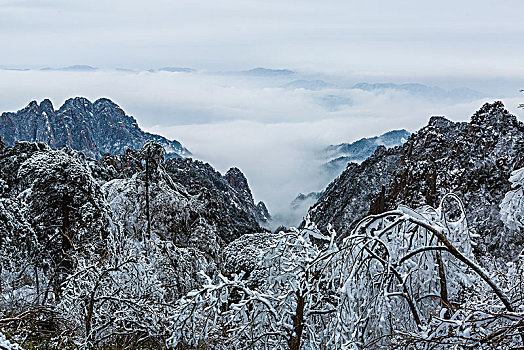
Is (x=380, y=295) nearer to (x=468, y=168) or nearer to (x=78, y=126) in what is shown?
(x=468, y=168)

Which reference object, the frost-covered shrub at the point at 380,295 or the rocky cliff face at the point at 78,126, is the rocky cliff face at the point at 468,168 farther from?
the rocky cliff face at the point at 78,126

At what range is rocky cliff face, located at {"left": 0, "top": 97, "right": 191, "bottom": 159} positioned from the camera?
129250mm

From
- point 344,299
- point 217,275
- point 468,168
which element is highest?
point 344,299

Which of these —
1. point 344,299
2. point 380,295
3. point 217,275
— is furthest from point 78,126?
point 380,295

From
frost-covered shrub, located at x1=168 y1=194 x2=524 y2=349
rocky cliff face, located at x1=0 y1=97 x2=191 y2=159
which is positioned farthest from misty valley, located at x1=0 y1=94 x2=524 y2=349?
rocky cliff face, located at x1=0 y1=97 x2=191 y2=159

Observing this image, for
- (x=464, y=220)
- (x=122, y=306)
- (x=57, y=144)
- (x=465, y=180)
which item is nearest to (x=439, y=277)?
(x=464, y=220)

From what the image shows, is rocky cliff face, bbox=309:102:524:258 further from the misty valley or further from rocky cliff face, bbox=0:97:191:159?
rocky cliff face, bbox=0:97:191:159

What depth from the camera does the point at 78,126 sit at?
14550cm

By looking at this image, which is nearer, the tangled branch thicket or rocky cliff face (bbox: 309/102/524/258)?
the tangled branch thicket

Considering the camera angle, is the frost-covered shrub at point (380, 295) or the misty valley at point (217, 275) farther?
the misty valley at point (217, 275)

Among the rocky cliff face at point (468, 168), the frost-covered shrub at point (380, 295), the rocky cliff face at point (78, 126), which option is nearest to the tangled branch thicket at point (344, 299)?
the frost-covered shrub at point (380, 295)

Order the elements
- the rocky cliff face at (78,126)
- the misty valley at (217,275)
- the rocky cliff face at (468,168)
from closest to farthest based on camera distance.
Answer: the misty valley at (217,275) < the rocky cliff face at (468,168) < the rocky cliff face at (78,126)

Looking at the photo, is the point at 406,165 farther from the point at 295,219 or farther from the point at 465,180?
the point at 295,219

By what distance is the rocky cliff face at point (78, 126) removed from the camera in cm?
12925
